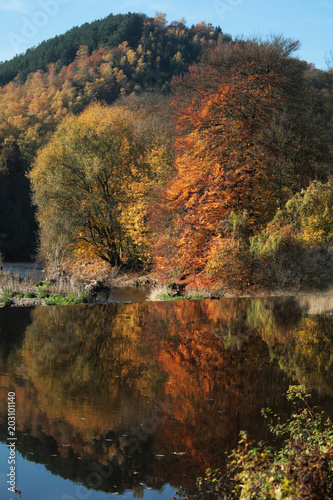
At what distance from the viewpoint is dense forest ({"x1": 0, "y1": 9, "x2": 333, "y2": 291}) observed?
62.7ft

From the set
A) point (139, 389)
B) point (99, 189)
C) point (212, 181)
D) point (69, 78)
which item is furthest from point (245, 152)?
point (69, 78)

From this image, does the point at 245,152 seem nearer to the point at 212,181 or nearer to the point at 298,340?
the point at 212,181

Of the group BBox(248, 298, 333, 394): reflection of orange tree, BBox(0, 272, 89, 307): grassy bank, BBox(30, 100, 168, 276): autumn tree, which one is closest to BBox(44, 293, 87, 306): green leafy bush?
BBox(0, 272, 89, 307): grassy bank

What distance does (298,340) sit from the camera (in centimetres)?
1130

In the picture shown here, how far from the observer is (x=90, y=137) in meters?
29.7

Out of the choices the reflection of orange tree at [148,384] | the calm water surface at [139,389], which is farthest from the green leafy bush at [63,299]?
the reflection of orange tree at [148,384]

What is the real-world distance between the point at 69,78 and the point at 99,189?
130 feet

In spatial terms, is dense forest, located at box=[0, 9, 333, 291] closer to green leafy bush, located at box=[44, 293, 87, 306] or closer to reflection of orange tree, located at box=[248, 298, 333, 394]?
reflection of orange tree, located at box=[248, 298, 333, 394]

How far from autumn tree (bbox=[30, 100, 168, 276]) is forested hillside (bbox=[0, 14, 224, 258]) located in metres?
20.5

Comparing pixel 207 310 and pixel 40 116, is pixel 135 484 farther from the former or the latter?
pixel 40 116

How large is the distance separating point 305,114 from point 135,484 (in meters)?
20.5

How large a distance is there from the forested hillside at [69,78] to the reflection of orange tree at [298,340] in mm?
37780

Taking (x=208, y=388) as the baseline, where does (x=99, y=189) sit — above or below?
above

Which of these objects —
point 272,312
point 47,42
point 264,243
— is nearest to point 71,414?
point 272,312
